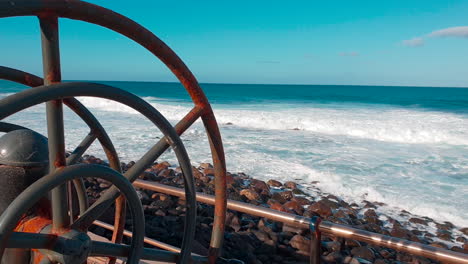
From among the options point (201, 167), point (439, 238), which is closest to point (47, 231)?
point (439, 238)

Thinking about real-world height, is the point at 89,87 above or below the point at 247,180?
above

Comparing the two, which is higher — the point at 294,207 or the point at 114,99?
the point at 114,99

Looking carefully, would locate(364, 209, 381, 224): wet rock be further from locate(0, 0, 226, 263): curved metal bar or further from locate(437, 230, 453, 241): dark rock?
locate(0, 0, 226, 263): curved metal bar

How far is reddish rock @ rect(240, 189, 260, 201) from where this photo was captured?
6867mm

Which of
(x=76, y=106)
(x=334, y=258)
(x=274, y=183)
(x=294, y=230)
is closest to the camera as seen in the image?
(x=76, y=106)

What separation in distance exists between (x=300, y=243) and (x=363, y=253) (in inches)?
31.0

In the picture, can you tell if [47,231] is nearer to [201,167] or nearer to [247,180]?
[247,180]

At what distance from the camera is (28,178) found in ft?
3.73

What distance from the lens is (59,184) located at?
2.86ft

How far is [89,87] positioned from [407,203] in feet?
23.7

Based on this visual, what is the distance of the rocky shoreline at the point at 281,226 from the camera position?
4.40 meters

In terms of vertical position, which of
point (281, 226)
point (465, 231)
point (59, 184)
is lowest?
point (465, 231)

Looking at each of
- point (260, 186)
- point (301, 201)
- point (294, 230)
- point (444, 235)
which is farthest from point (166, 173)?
point (444, 235)

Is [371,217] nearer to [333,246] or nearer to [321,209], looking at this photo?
[321,209]
